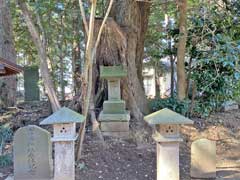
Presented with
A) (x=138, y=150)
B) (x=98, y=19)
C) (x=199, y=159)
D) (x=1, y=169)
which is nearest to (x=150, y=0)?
(x=98, y=19)

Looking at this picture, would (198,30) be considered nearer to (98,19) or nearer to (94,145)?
(98,19)

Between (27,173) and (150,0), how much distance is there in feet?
17.2

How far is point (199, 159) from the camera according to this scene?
17.3 ft

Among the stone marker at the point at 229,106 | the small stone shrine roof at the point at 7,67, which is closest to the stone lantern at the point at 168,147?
the small stone shrine roof at the point at 7,67

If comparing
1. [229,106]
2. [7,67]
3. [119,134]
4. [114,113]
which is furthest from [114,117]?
[229,106]

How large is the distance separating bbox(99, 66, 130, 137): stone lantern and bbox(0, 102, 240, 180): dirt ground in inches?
8.4

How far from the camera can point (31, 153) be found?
200 inches

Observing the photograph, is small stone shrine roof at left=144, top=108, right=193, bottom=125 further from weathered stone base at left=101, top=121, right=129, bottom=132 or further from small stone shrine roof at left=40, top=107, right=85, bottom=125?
weathered stone base at left=101, top=121, right=129, bottom=132

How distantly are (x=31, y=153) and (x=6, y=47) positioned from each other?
6385 mm

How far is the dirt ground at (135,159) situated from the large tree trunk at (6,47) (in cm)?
479

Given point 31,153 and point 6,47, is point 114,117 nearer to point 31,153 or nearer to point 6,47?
point 31,153

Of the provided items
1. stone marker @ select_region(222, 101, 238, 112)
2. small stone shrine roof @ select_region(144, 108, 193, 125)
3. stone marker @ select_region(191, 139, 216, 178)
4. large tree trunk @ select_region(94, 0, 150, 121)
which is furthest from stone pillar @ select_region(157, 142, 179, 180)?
stone marker @ select_region(222, 101, 238, 112)

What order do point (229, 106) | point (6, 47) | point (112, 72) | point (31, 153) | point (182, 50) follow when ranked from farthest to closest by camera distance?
point (229, 106) → point (6, 47) → point (182, 50) → point (112, 72) → point (31, 153)

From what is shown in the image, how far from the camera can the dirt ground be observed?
551 centimetres
